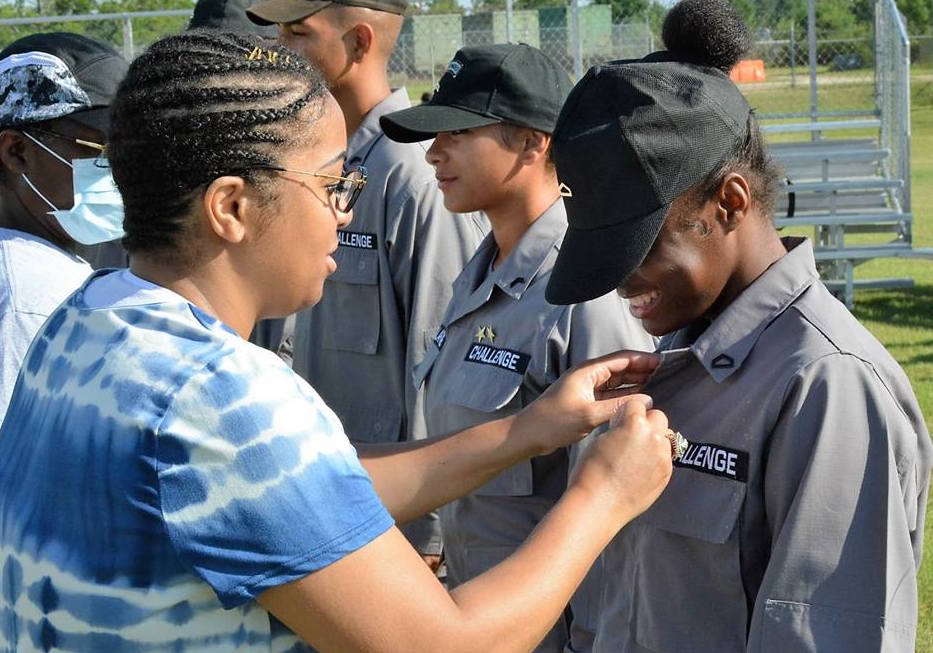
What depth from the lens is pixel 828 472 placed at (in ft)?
6.32

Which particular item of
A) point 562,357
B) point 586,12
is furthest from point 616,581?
point 586,12

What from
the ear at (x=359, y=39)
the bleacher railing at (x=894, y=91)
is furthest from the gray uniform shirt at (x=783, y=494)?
the bleacher railing at (x=894, y=91)

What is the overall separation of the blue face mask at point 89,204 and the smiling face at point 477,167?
916 millimetres

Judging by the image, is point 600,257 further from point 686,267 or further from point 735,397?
point 735,397

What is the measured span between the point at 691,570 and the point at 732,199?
25.9 inches

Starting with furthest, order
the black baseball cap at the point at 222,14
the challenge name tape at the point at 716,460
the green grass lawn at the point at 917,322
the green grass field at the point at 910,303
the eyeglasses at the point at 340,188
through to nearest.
A: 1. the green grass field at the point at 910,303
2. the green grass lawn at the point at 917,322
3. the black baseball cap at the point at 222,14
4. the challenge name tape at the point at 716,460
5. the eyeglasses at the point at 340,188

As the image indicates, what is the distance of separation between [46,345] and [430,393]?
1581 millimetres

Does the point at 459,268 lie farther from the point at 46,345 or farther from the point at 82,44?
the point at 46,345

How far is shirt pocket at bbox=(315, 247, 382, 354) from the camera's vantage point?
13.2 ft

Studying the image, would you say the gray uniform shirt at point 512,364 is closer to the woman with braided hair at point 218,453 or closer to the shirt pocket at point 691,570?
the shirt pocket at point 691,570

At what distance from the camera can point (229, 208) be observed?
1870 mm

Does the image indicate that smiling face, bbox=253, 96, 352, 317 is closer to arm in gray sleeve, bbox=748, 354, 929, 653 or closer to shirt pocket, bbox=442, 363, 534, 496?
arm in gray sleeve, bbox=748, 354, 929, 653

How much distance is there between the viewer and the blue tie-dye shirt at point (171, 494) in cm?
163

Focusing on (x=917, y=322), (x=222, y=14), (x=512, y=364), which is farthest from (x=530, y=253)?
(x=917, y=322)
